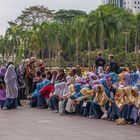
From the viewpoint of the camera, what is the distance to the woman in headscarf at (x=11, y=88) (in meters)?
16.3

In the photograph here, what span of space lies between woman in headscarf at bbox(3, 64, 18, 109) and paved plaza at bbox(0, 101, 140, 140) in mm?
1727

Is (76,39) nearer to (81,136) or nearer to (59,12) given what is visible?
(59,12)

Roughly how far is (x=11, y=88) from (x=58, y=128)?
531 cm

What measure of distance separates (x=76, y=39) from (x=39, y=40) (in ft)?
33.7

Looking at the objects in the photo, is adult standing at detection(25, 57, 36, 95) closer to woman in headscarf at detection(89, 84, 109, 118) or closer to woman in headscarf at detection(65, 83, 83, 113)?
woman in headscarf at detection(65, 83, 83, 113)

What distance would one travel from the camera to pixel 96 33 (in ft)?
190

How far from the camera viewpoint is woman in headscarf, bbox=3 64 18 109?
1628 cm

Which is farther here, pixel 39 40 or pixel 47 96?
pixel 39 40

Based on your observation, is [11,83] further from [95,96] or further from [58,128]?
[58,128]

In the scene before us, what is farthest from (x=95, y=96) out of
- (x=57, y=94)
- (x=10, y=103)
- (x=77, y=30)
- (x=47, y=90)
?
(x=77, y=30)

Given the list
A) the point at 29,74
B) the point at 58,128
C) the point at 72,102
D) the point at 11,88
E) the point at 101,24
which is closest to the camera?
the point at 58,128

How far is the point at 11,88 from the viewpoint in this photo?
1650cm

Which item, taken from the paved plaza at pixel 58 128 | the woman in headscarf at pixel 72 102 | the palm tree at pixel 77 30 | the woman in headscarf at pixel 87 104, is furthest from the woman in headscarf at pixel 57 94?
the palm tree at pixel 77 30

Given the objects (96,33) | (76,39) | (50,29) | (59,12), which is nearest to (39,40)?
(50,29)
